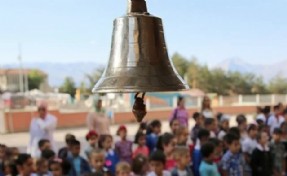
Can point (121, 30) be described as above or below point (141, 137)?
above

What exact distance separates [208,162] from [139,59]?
2421mm

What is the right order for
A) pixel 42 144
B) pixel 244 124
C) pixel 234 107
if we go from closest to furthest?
pixel 42 144 → pixel 244 124 → pixel 234 107

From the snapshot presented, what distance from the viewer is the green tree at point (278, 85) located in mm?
43625

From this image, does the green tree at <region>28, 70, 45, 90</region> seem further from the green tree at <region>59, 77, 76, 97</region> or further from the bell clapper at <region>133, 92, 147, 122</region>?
the bell clapper at <region>133, 92, 147, 122</region>

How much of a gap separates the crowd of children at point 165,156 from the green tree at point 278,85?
40.0m

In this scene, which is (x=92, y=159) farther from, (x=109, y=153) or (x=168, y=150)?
(x=168, y=150)

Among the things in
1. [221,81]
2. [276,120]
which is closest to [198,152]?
[276,120]

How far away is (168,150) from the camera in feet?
14.4

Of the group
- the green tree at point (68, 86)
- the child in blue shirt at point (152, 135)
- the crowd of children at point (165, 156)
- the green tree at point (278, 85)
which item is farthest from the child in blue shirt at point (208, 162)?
the green tree at point (278, 85)

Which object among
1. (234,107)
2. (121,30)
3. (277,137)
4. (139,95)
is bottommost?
(234,107)

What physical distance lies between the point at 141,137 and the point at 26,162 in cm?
163

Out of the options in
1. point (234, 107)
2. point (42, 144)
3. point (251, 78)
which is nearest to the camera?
point (42, 144)

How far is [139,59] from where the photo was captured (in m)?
1.67

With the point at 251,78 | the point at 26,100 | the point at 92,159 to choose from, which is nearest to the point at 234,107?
the point at 26,100
